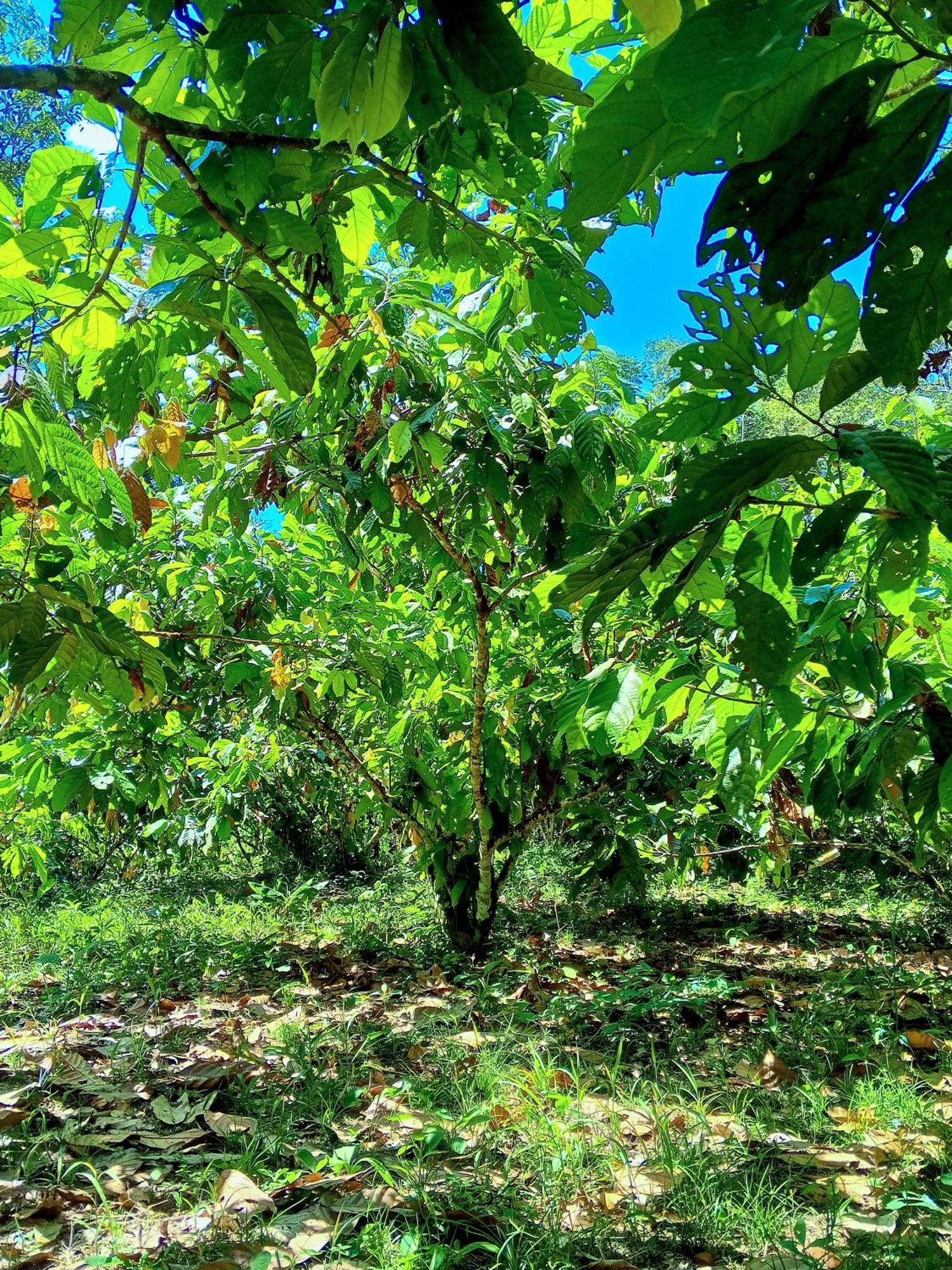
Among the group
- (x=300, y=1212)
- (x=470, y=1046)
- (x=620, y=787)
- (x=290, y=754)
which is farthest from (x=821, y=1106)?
(x=290, y=754)

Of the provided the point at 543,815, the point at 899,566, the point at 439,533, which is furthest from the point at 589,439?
the point at 543,815

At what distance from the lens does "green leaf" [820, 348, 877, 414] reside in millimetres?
631

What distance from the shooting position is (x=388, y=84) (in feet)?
1.92

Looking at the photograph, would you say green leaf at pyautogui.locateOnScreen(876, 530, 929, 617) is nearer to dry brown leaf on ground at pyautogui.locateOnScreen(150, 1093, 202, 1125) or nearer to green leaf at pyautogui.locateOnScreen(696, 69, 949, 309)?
green leaf at pyautogui.locateOnScreen(696, 69, 949, 309)

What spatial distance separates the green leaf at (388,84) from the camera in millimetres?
579

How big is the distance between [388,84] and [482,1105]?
1886 millimetres

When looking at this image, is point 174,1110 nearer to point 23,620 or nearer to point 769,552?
point 23,620

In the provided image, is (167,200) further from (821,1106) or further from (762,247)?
(821,1106)

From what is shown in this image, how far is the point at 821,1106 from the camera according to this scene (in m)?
1.80

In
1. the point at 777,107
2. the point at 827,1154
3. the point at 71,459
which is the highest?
the point at 71,459

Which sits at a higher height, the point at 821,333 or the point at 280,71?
the point at 280,71

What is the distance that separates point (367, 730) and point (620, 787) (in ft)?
3.61

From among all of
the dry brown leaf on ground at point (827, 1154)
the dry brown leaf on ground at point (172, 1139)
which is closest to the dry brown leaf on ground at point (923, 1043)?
the dry brown leaf on ground at point (827, 1154)

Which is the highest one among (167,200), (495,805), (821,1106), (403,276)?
(403,276)
